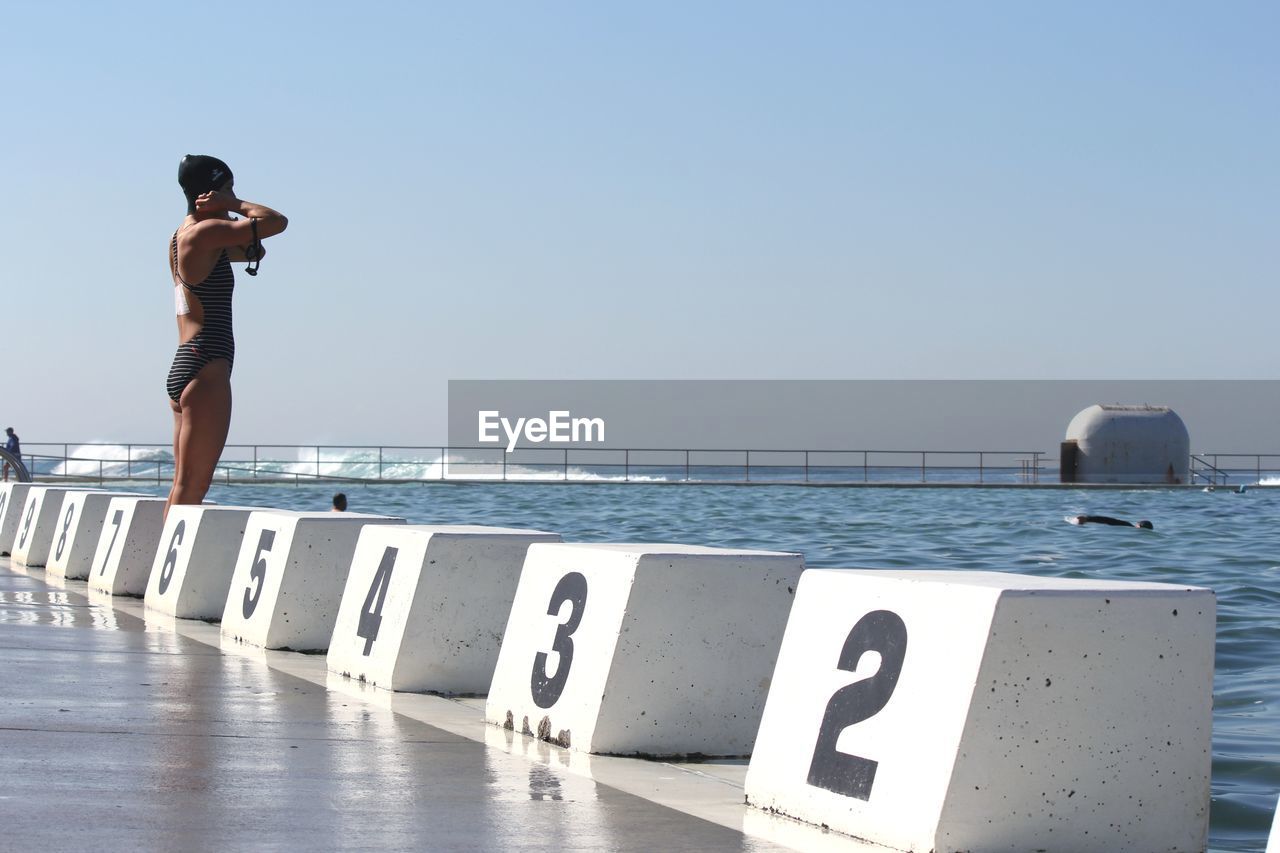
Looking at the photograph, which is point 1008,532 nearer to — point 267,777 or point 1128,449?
point 267,777

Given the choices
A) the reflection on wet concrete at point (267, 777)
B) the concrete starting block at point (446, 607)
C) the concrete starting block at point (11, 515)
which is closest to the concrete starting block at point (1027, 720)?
the reflection on wet concrete at point (267, 777)

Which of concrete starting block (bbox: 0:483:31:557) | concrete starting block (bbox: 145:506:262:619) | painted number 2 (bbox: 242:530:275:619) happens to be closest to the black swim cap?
concrete starting block (bbox: 145:506:262:619)

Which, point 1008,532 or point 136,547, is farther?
point 1008,532

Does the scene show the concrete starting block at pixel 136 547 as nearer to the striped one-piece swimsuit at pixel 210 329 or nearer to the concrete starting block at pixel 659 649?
the striped one-piece swimsuit at pixel 210 329

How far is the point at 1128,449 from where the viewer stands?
69.4m

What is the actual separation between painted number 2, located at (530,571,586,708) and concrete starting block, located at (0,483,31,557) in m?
15.2

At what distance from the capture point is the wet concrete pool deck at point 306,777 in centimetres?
464

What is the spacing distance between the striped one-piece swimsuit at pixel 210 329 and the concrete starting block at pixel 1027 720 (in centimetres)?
824

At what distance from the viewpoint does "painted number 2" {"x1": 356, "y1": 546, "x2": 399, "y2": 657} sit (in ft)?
26.8

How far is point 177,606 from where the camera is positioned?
1145 cm

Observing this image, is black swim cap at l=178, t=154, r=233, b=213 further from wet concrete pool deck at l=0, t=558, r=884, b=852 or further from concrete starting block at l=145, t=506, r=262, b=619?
wet concrete pool deck at l=0, t=558, r=884, b=852

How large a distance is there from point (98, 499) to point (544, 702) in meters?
10.1

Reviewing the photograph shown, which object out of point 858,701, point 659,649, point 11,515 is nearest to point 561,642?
point 659,649

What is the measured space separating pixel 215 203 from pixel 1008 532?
2084 centimetres
